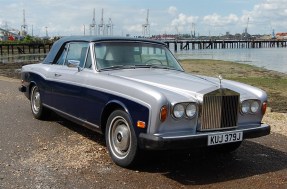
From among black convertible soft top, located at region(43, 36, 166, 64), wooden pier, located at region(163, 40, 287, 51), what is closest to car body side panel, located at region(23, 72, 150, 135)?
black convertible soft top, located at region(43, 36, 166, 64)

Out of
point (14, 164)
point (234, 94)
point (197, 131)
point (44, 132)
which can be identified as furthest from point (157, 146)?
point (44, 132)

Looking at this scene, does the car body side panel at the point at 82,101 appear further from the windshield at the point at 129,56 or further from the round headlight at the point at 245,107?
the round headlight at the point at 245,107

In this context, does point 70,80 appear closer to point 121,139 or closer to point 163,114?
point 121,139

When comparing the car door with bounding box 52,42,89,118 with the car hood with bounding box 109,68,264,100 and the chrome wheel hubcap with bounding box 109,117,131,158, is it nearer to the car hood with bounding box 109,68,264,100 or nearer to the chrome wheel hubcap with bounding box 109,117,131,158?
the car hood with bounding box 109,68,264,100

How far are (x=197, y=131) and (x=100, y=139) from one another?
7.89 ft

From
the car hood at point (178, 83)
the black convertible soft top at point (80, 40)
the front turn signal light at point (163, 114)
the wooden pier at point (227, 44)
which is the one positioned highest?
the wooden pier at point (227, 44)

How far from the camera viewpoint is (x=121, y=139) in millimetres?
5355

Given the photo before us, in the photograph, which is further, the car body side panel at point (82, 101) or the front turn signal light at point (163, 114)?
the car body side panel at point (82, 101)

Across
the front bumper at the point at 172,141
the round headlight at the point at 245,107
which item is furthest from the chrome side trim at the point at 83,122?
the round headlight at the point at 245,107

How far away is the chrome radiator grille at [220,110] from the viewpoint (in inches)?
195

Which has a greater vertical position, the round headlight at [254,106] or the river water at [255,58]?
the river water at [255,58]

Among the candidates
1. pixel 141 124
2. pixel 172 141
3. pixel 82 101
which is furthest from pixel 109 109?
pixel 172 141

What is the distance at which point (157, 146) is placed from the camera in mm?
4633

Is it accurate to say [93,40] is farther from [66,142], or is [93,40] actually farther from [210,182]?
[210,182]
